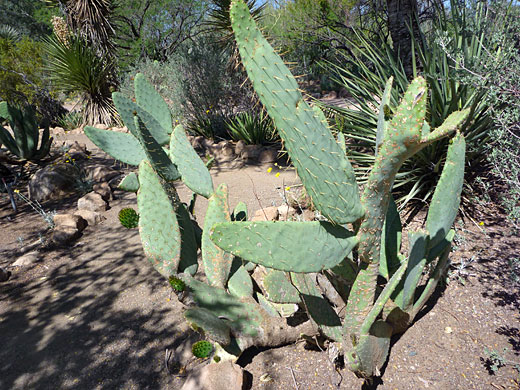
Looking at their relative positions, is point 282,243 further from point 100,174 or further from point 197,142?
point 197,142

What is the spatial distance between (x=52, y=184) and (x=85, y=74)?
5.71m

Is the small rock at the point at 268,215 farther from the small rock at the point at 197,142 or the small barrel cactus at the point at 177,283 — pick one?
the small rock at the point at 197,142

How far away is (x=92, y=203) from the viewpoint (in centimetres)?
436

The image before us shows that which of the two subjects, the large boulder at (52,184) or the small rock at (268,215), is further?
the large boulder at (52,184)

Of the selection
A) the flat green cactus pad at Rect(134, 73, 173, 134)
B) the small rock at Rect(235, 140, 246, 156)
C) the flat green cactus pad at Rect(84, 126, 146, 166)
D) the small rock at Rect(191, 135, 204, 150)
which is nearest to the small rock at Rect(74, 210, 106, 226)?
the flat green cactus pad at Rect(84, 126, 146, 166)

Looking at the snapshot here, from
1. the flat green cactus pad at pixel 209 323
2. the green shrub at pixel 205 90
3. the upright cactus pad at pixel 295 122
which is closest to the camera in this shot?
the upright cactus pad at pixel 295 122

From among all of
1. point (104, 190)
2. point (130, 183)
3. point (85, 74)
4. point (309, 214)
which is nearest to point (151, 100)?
point (130, 183)

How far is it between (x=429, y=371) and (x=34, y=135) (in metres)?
6.03

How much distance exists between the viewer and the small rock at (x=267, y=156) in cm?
591

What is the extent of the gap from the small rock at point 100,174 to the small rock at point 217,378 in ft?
13.9

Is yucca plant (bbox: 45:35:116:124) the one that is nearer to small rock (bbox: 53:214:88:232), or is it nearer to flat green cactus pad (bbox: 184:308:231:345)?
small rock (bbox: 53:214:88:232)

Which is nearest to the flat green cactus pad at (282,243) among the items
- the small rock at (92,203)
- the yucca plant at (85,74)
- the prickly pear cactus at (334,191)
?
the prickly pear cactus at (334,191)

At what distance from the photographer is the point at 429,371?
1.72m

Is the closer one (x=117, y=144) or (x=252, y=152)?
(x=117, y=144)
